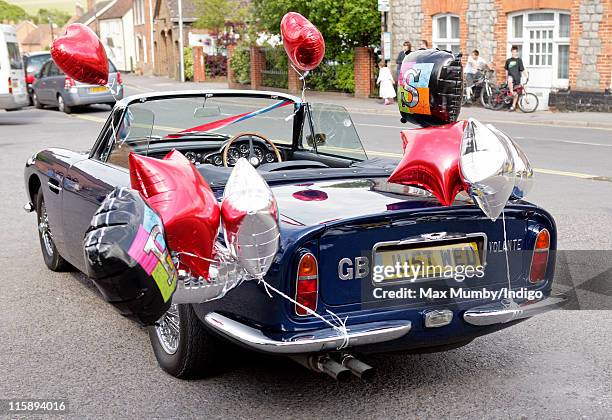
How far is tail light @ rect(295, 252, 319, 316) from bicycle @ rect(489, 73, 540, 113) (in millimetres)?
20323

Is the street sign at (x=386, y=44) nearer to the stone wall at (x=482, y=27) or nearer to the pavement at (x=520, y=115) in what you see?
the pavement at (x=520, y=115)

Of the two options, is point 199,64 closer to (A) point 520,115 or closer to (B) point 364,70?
(B) point 364,70

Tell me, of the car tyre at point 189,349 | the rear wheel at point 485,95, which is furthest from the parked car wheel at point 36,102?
the car tyre at point 189,349

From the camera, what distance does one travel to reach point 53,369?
4.92 meters

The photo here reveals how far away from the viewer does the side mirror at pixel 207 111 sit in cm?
601

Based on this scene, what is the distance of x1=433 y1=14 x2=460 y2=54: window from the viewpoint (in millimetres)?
28125

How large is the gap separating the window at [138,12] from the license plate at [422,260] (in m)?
72.5

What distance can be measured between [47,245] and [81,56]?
1779 mm

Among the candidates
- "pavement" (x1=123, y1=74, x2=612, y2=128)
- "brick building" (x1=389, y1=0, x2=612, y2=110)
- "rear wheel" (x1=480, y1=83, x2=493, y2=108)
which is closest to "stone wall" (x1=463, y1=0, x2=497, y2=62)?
"brick building" (x1=389, y1=0, x2=612, y2=110)

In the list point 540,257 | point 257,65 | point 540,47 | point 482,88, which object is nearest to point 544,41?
point 540,47

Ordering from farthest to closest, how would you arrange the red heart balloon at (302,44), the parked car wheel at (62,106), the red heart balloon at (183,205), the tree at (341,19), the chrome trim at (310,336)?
the tree at (341,19) < the parked car wheel at (62,106) < the red heart balloon at (302,44) < the chrome trim at (310,336) < the red heart balloon at (183,205)

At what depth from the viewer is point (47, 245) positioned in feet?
23.1

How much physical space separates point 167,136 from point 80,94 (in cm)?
1981

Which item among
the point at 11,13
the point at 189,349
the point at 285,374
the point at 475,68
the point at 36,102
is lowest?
the point at 285,374
